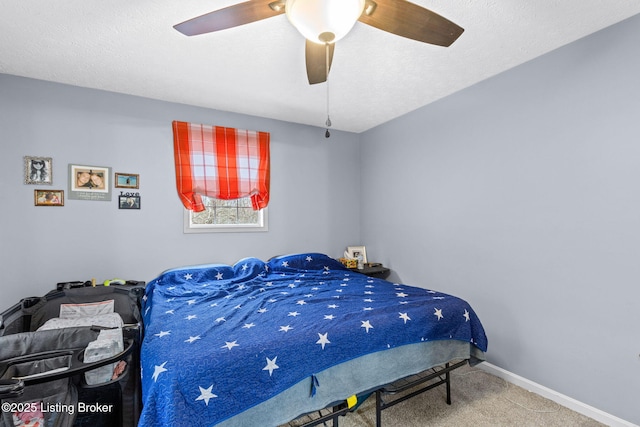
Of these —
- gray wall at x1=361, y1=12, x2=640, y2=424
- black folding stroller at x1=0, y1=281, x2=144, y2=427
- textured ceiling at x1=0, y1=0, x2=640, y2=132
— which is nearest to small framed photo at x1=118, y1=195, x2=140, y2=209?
textured ceiling at x1=0, y1=0, x2=640, y2=132

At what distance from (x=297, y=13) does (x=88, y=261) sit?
2841 mm

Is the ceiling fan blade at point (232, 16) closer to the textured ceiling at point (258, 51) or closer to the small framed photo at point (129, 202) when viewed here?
the textured ceiling at point (258, 51)

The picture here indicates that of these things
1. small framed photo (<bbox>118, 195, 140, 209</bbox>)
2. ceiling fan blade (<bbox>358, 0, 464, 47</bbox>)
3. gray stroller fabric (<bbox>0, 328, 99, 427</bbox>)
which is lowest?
gray stroller fabric (<bbox>0, 328, 99, 427</bbox>)

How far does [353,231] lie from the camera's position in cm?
431

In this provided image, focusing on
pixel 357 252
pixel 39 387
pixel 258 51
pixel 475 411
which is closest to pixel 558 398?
pixel 475 411

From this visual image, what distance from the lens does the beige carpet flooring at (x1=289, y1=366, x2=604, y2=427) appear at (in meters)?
2.03

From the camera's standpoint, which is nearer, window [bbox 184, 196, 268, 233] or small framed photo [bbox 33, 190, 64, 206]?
small framed photo [bbox 33, 190, 64, 206]

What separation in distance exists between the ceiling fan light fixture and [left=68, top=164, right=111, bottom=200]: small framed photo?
2489 millimetres

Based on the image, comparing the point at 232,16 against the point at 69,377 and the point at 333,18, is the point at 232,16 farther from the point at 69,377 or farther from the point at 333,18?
the point at 69,377

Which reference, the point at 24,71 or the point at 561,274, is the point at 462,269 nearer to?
the point at 561,274

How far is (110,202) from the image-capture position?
2.92 meters

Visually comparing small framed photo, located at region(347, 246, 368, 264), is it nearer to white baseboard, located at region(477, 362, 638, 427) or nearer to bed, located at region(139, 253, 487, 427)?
bed, located at region(139, 253, 487, 427)

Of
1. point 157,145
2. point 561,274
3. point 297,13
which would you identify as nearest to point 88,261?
point 157,145

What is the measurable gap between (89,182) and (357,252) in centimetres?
305
